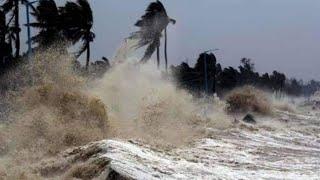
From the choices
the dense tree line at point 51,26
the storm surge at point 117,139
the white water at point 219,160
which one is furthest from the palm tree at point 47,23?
the white water at point 219,160

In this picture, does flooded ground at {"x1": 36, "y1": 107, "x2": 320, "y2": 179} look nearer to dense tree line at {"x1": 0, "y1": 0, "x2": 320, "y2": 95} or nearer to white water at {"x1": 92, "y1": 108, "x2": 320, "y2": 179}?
white water at {"x1": 92, "y1": 108, "x2": 320, "y2": 179}

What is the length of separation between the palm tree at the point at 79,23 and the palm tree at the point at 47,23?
74cm

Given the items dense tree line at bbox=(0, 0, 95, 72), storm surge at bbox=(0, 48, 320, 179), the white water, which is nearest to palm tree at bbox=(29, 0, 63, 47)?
dense tree line at bbox=(0, 0, 95, 72)

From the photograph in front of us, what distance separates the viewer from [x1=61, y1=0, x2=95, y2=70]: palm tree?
2013 inches

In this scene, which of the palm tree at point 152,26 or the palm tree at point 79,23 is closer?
the palm tree at point 79,23

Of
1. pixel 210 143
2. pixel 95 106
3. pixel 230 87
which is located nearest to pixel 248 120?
pixel 210 143

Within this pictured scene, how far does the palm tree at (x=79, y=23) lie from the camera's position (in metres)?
51.1

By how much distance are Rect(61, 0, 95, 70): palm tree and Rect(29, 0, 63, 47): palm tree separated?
740mm

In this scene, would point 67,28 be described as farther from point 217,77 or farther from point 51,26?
point 217,77

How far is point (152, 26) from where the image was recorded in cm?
5900

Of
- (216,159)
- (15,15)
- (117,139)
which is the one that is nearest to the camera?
(117,139)

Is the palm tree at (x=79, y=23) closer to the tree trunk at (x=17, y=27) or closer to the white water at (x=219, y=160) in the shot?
the tree trunk at (x=17, y=27)

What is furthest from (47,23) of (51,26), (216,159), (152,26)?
(216,159)

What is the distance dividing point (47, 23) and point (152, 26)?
1176 cm
